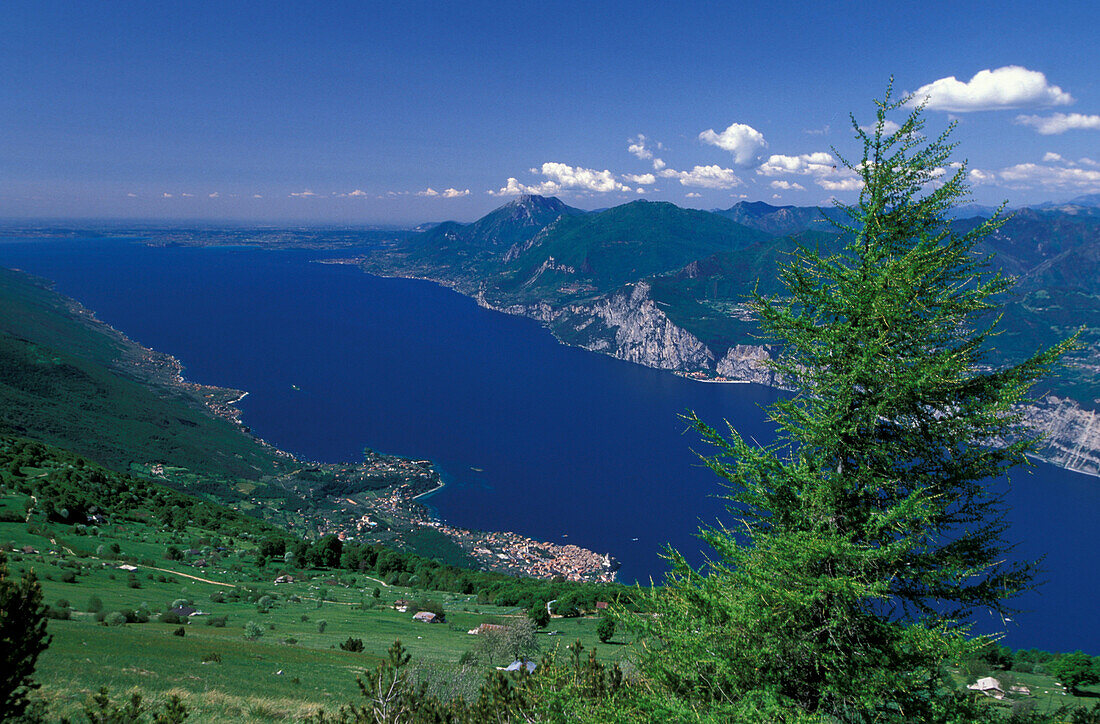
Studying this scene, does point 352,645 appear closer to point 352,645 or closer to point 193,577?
point 352,645

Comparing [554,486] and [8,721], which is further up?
[8,721]

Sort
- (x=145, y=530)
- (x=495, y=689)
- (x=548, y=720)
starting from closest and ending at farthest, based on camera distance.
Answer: (x=548, y=720) → (x=495, y=689) → (x=145, y=530)

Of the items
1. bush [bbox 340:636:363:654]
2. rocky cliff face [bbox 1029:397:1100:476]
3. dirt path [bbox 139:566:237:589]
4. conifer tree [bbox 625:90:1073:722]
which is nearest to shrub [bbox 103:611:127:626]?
bush [bbox 340:636:363:654]

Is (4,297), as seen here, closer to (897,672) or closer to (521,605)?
(521,605)

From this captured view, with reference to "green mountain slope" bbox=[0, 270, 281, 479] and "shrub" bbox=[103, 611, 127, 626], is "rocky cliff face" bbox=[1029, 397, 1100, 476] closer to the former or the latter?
"shrub" bbox=[103, 611, 127, 626]

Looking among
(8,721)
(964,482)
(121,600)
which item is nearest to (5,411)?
(121,600)

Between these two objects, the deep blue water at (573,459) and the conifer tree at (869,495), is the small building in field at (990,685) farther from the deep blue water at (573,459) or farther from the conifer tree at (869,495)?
the deep blue water at (573,459)

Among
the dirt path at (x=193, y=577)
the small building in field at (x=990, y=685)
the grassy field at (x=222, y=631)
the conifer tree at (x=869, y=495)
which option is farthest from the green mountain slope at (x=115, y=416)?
the conifer tree at (x=869, y=495)
